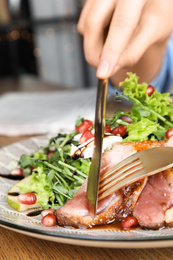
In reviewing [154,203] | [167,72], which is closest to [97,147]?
[154,203]

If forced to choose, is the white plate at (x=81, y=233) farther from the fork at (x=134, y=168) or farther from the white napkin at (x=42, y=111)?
the white napkin at (x=42, y=111)

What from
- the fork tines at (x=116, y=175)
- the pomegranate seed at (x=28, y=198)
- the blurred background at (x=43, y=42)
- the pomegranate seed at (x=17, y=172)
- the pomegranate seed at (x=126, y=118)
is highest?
the fork tines at (x=116, y=175)

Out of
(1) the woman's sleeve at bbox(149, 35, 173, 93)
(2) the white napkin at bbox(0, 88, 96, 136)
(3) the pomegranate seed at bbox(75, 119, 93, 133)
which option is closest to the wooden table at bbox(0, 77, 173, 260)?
(3) the pomegranate seed at bbox(75, 119, 93, 133)

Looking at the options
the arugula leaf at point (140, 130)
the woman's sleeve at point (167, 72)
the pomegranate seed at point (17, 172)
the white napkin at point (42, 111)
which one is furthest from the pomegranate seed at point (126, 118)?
the woman's sleeve at point (167, 72)

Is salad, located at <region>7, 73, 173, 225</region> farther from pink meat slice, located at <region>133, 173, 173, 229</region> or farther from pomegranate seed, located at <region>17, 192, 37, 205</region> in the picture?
pink meat slice, located at <region>133, 173, 173, 229</region>

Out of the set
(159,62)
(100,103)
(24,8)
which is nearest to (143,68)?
(159,62)

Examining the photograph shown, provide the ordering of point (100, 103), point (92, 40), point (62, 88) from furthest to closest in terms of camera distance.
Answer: point (62, 88) → point (92, 40) → point (100, 103)

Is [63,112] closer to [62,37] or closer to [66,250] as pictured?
[66,250]
